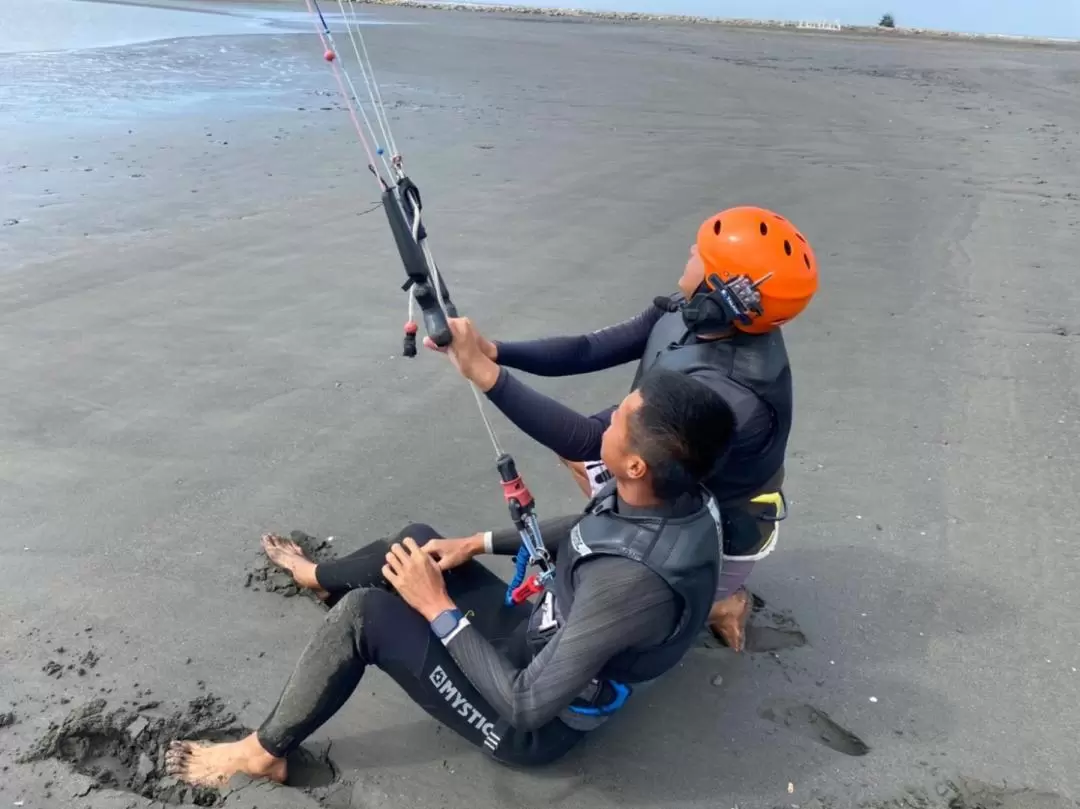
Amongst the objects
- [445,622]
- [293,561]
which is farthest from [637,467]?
[293,561]

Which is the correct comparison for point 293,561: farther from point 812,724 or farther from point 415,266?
point 812,724

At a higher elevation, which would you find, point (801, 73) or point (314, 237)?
point (314, 237)

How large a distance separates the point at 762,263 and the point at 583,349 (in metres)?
0.90

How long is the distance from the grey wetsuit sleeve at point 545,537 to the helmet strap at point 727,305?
2.94 feet

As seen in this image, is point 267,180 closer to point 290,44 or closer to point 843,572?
point 843,572

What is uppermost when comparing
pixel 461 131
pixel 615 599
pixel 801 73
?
pixel 615 599

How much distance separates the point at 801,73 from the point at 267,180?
13.9 m

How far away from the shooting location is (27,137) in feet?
34.0

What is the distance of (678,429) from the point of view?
7.55ft

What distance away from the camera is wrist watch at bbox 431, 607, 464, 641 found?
2.61 metres

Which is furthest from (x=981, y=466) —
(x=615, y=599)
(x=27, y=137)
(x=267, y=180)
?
(x=27, y=137)

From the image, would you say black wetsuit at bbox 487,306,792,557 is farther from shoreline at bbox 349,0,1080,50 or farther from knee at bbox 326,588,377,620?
shoreline at bbox 349,0,1080,50

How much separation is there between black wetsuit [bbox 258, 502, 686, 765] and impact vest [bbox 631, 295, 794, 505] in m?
0.59

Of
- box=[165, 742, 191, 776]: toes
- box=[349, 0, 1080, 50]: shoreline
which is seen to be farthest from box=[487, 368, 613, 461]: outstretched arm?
box=[349, 0, 1080, 50]: shoreline
